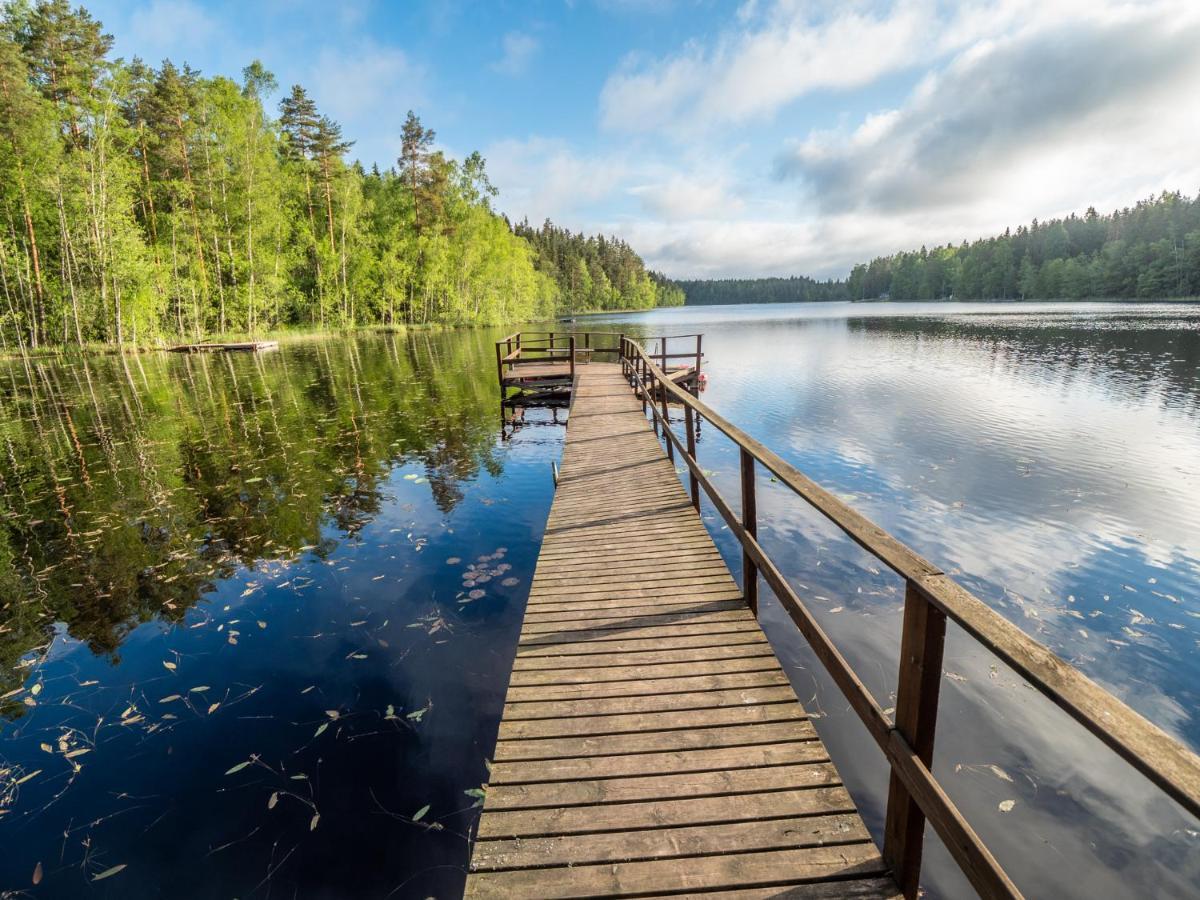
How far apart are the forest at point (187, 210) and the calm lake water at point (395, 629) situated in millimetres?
20084

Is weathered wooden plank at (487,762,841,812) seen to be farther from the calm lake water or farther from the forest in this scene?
the forest

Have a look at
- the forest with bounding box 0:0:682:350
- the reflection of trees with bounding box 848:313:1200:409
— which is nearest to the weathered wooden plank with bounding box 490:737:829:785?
the reflection of trees with bounding box 848:313:1200:409

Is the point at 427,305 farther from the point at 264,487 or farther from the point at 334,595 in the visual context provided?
the point at 334,595

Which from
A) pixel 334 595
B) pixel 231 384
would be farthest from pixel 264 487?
pixel 231 384

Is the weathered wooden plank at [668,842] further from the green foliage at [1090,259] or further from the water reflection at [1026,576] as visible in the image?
the green foliage at [1090,259]

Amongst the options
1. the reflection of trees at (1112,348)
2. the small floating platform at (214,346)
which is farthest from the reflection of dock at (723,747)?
the small floating platform at (214,346)

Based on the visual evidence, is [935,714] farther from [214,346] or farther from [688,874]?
[214,346]

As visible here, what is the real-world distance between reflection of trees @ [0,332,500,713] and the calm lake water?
0.25 ft

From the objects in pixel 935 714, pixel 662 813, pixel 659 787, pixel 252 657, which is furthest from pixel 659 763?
pixel 252 657

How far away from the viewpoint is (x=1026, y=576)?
8125mm

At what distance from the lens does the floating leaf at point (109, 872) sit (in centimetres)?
370

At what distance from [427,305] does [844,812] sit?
2587 inches

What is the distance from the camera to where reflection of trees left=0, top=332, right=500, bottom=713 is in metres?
7.23

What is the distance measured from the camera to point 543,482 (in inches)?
478
